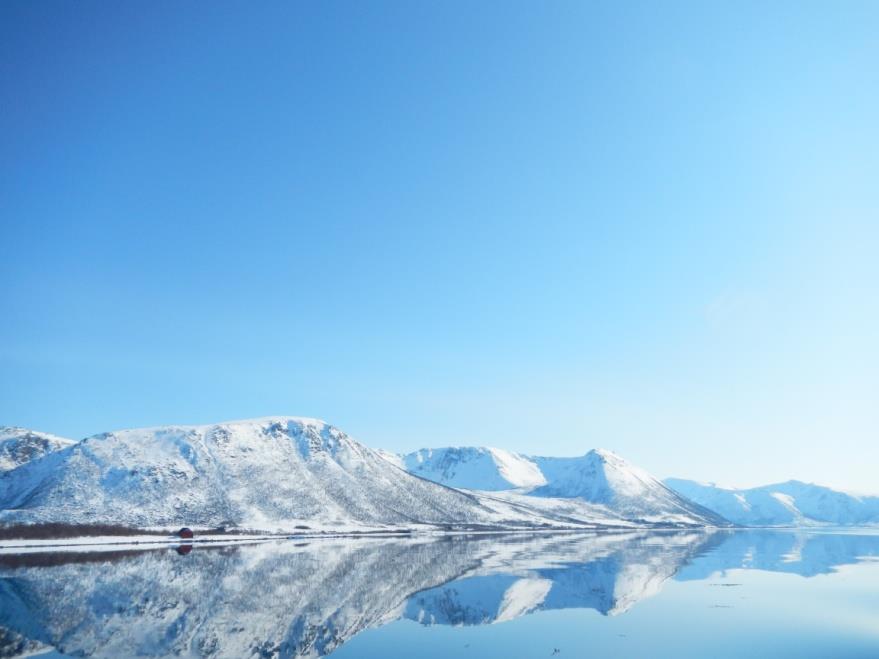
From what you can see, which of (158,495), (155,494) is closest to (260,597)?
(158,495)

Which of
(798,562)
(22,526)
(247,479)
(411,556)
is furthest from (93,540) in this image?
(798,562)

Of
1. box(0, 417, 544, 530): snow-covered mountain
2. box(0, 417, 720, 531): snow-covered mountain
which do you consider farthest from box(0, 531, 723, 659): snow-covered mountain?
box(0, 417, 544, 530): snow-covered mountain

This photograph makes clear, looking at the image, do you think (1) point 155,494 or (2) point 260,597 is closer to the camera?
(2) point 260,597

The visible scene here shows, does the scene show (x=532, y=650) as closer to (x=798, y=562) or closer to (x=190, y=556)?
(x=190, y=556)

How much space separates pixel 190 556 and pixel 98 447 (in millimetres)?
126113

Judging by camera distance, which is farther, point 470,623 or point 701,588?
point 701,588

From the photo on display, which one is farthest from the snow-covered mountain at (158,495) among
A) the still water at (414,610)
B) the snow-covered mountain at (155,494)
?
the still water at (414,610)

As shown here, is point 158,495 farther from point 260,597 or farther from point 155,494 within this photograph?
point 260,597

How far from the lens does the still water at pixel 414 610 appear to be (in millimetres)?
34594

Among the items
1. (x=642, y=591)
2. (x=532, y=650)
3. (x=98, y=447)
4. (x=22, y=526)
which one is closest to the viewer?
(x=532, y=650)

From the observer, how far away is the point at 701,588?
6366cm

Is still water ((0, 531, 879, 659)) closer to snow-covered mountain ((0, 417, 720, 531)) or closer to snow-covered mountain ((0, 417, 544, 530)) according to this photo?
snow-covered mountain ((0, 417, 720, 531))

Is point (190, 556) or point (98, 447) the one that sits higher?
point (98, 447)

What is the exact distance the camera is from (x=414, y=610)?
47812mm
